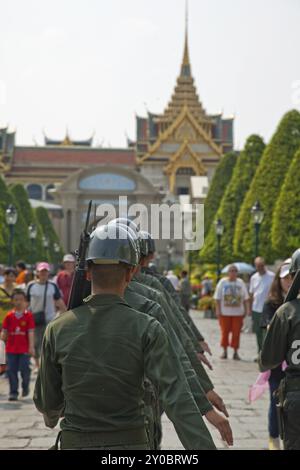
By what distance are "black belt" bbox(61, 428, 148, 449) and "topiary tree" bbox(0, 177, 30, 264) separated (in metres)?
33.9

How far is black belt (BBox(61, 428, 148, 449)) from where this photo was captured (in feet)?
11.2

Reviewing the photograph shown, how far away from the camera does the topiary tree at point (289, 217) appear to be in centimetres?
2725

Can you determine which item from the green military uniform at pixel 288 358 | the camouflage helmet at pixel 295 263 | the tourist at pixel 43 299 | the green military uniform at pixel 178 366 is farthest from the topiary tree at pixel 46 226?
the green military uniform at pixel 178 366

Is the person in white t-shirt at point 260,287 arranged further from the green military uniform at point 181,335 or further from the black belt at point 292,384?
the black belt at point 292,384

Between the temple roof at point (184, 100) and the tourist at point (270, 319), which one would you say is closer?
the tourist at point (270, 319)

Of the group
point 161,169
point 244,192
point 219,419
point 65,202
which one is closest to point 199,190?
point 65,202

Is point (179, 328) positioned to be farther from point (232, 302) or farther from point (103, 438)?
point (232, 302)

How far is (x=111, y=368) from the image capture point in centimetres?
345

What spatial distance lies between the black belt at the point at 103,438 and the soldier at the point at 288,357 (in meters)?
1.49

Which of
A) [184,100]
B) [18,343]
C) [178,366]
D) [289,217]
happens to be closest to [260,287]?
[18,343]

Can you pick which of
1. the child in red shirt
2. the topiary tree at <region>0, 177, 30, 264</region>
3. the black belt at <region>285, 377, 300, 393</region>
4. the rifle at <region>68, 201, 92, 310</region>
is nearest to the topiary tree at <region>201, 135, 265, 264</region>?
the topiary tree at <region>0, 177, 30, 264</region>

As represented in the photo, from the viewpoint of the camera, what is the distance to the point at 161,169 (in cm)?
9556

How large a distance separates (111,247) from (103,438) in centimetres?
77
